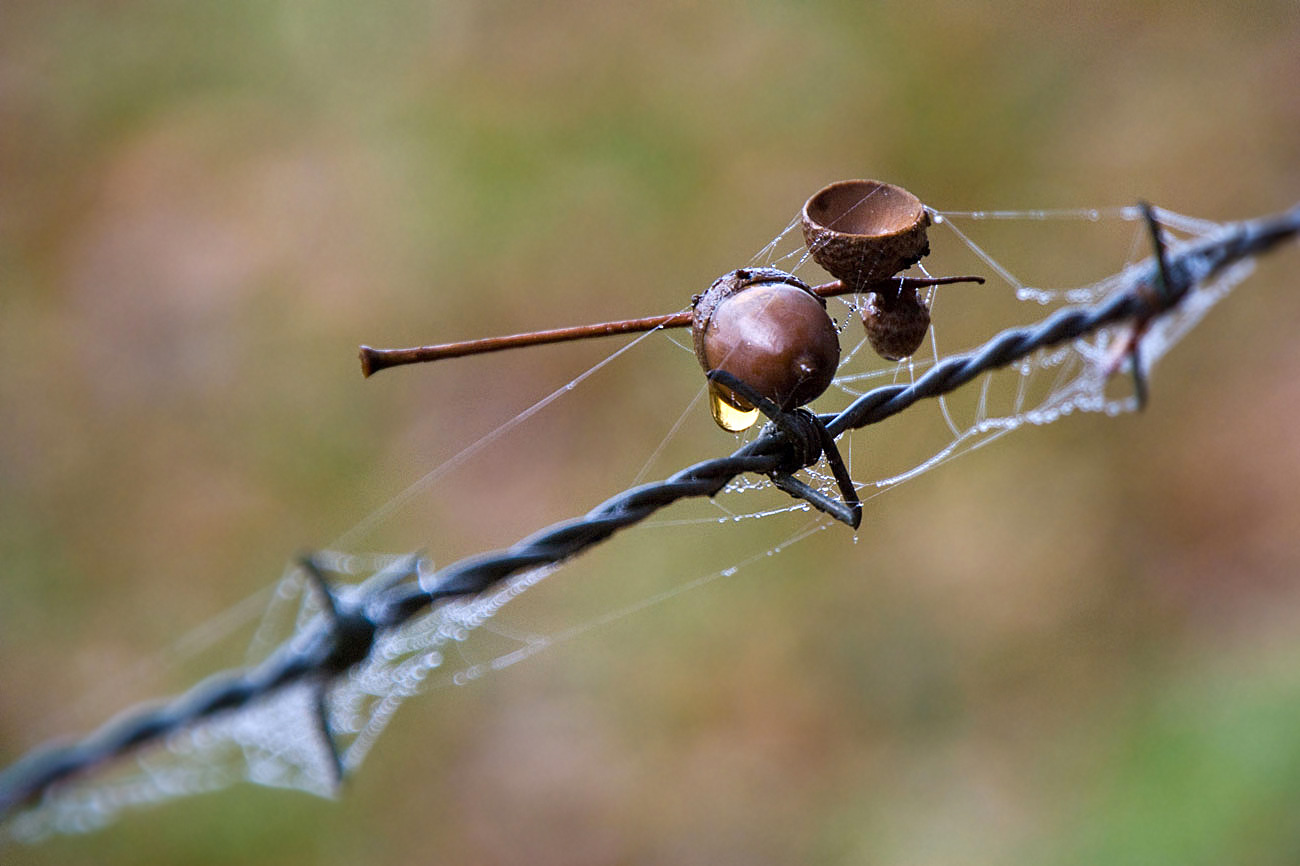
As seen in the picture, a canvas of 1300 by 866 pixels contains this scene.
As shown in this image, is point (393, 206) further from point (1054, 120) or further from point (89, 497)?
point (1054, 120)

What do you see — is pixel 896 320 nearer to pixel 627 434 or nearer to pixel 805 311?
pixel 805 311

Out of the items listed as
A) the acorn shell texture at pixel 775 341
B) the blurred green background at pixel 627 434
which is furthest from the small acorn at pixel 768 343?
the blurred green background at pixel 627 434

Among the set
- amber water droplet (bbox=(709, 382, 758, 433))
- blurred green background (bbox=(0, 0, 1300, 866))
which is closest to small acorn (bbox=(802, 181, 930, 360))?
amber water droplet (bbox=(709, 382, 758, 433))

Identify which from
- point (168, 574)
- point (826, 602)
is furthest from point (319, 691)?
point (168, 574)

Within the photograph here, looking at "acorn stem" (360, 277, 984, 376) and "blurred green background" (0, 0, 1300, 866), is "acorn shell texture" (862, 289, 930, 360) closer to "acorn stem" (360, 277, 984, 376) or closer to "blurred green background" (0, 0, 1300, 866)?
"acorn stem" (360, 277, 984, 376)

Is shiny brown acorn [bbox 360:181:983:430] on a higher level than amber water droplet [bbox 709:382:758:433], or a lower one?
higher

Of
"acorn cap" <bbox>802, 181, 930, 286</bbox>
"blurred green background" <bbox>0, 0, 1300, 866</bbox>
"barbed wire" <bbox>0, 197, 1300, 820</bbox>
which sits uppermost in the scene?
"acorn cap" <bbox>802, 181, 930, 286</bbox>
